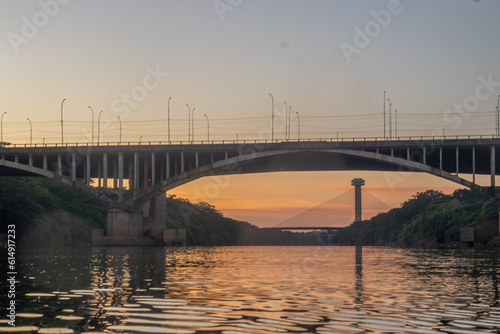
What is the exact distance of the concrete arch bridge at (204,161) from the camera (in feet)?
377

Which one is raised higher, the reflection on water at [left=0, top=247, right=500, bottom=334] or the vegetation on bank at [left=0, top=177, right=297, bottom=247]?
the vegetation on bank at [left=0, top=177, right=297, bottom=247]

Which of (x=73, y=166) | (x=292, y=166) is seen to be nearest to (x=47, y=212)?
(x=73, y=166)

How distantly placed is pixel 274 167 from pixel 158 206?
2458 cm

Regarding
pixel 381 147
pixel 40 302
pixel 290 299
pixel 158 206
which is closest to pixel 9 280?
pixel 40 302

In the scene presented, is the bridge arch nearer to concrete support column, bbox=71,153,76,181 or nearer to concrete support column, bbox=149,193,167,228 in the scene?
concrete support column, bbox=71,153,76,181

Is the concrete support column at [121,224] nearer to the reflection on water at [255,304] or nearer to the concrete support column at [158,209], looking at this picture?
the concrete support column at [158,209]

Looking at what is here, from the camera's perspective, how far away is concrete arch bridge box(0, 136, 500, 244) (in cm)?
11488

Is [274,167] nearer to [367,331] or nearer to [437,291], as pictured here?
[437,291]

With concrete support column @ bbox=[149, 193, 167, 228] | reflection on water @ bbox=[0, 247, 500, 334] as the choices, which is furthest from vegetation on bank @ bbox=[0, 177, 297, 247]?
reflection on water @ bbox=[0, 247, 500, 334]

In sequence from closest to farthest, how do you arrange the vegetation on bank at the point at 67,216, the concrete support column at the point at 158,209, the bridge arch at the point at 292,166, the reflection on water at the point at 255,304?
the reflection on water at the point at 255,304 → the bridge arch at the point at 292,166 → the vegetation on bank at the point at 67,216 → the concrete support column at the point at 158,209

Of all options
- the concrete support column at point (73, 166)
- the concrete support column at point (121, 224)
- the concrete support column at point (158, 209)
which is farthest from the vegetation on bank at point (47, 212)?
the concrete support column at point (158, 209)

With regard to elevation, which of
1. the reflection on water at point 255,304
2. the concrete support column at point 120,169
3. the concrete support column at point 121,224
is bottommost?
the reflection on water at point 255,304

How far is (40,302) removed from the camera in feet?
78.8

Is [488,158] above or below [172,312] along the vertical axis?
above
